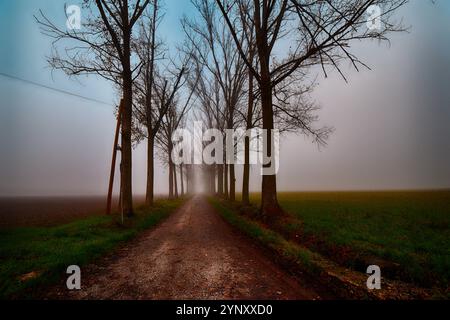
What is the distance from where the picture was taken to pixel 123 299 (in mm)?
3791

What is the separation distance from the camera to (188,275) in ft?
15.4

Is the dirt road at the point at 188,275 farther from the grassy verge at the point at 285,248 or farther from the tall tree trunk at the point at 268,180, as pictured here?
the tall tree trunk at the point at 268,180

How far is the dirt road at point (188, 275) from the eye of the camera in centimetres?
394

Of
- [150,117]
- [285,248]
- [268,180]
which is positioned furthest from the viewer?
[150,117]

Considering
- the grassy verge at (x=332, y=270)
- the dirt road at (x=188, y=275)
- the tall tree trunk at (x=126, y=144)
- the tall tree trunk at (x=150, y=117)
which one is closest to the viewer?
the grassy verge at (x=332, y=270)

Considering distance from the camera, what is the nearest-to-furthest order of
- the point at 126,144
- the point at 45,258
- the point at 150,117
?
1. the point at 45,258
2. the point at 126,144
3. the point at 150,117

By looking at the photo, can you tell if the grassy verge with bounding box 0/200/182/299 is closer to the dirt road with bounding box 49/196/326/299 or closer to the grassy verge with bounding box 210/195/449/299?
the dirt road with bounding box 49/196/326/299

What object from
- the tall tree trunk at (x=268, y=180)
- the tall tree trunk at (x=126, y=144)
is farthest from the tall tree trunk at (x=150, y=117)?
the tall tree trunk at (x=268, y=180)

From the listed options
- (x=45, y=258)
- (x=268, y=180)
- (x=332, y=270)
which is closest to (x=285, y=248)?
(x=332, y=270)

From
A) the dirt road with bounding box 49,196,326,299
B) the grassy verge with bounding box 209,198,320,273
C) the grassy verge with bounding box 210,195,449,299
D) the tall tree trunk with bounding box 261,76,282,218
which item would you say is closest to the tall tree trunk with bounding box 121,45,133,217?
the dirt road with bounding box 49,196,326,299

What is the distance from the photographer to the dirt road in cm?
394

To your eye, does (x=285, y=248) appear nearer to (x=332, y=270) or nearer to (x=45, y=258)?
(x=332, y=270)

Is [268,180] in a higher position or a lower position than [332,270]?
higher
